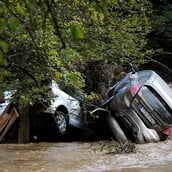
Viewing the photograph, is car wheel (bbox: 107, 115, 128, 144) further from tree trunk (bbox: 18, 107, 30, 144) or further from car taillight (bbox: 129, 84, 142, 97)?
tree trunk (bbox: 18, 107, 30, 144)

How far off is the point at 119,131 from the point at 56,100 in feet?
5.69

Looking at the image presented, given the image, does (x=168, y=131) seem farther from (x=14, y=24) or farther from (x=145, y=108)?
(x=14, y=24)

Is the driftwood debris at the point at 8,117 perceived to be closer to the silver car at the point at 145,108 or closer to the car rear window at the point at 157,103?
the silver car at the point at 145,108

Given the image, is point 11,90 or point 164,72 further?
point 164,72

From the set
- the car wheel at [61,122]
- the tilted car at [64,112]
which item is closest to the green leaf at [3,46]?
the tilted car at [64,112]

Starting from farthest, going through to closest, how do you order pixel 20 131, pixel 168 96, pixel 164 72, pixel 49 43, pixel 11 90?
pixel 164 72, pixel 20 131, pixel 168 96, pixel 11 90, pixel 49 43

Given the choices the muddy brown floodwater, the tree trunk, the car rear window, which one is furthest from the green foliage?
the car rear window

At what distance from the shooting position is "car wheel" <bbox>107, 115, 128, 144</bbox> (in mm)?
11727

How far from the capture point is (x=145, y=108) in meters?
11.5

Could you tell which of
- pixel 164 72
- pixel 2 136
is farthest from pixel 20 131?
pixel 164 72

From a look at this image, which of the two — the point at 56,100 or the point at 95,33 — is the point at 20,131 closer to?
the point at 56,100

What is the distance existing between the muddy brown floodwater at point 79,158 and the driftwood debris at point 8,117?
553mm

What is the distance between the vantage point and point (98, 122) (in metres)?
12.9

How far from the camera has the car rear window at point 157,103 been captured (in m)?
11.3
